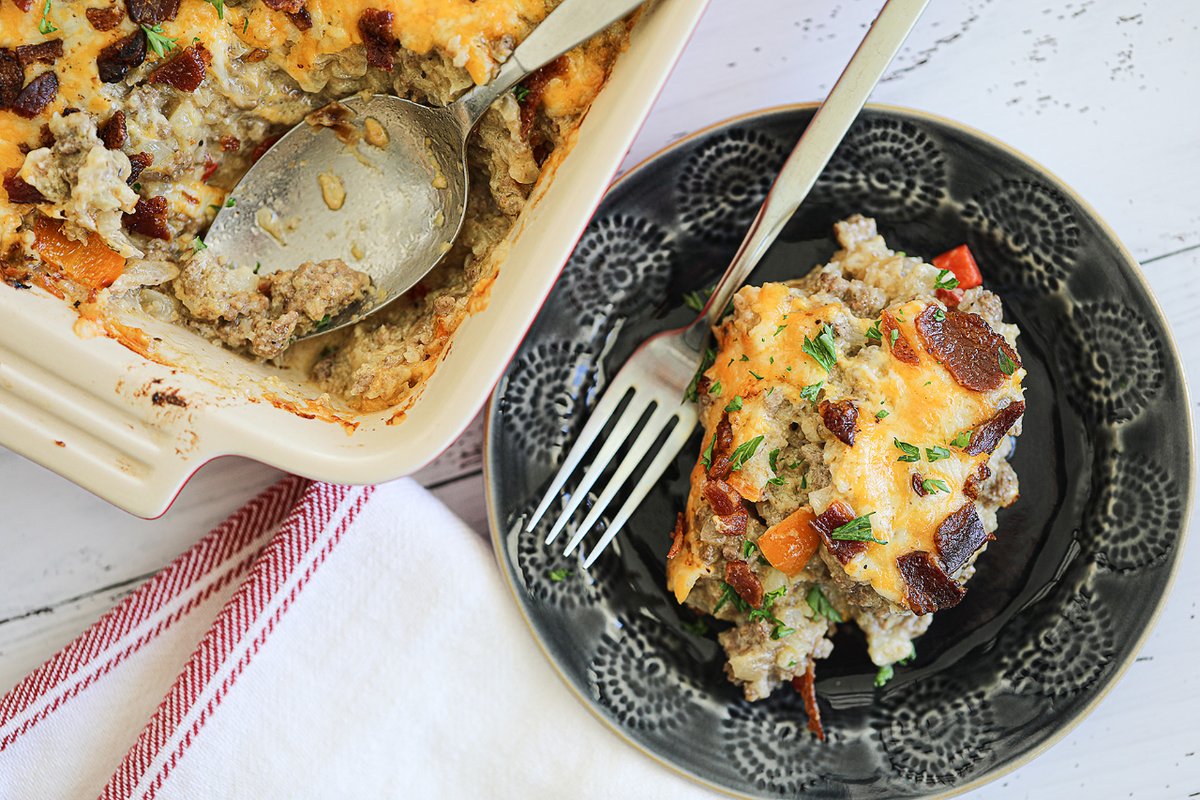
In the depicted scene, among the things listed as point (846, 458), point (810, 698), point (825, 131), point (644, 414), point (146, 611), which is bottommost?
point (146, 611)

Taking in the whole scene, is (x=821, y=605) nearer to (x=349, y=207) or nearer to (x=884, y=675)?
(x=884, y=675)

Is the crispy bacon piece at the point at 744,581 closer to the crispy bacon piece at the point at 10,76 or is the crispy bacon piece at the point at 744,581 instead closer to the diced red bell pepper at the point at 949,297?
the diced red bell pepper at the point at 949,297

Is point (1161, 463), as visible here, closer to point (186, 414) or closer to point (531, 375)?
point (531, 375)

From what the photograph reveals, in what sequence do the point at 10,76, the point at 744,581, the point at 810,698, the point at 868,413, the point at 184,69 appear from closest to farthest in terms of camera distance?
the point at 10,76 < the point at 184,69 < the point at 868,413 < the point at 744,581 < the point at 810,698

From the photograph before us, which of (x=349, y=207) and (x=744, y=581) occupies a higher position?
(x=349, y=207)

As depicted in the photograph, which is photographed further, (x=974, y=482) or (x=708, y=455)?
(x=708, y=455)

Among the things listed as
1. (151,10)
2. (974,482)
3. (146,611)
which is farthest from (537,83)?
(146,611)

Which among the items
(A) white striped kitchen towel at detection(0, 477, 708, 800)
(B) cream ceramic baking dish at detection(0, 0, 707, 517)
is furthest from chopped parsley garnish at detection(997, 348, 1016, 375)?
(A) white striped kitchen towel at detection(0, 477, 708, 800)
